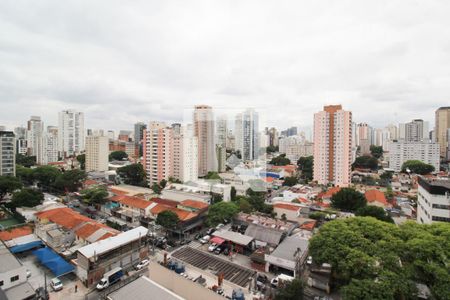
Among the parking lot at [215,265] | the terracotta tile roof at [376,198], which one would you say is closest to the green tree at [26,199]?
the parking lot at [215,265]

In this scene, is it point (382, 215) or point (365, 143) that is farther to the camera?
point (365, 143)

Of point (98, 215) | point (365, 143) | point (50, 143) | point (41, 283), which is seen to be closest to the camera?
point (41, 283)

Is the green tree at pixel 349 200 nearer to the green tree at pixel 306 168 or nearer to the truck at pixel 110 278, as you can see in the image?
the green tree at pixel 306 168

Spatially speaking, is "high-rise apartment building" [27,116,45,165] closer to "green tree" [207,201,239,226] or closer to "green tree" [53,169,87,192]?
"green tree" [53,169,87,192]

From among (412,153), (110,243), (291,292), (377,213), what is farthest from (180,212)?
(412,153)

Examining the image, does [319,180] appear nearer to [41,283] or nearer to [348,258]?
[348,258]

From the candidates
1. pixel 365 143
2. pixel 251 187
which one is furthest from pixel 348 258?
pixel 365 143

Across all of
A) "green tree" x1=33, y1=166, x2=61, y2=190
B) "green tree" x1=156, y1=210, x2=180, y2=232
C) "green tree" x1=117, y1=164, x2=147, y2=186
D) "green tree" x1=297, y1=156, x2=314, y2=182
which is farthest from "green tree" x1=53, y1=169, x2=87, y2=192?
"green tree" x1=297, y1=156, x2=314, y2=182

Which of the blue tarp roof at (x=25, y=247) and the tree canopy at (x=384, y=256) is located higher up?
the tree canopy at (x=384, y=256)
